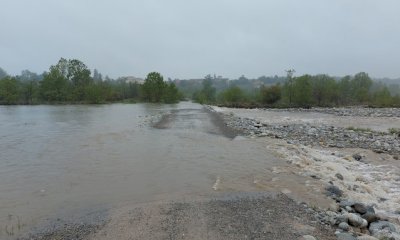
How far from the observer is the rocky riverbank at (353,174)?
805 cm

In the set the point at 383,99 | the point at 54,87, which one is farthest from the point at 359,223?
the point at 383,99

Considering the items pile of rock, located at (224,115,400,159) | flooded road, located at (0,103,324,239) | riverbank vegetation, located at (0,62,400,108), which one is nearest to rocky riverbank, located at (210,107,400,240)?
pile of rock, located at (224,115,400,159)

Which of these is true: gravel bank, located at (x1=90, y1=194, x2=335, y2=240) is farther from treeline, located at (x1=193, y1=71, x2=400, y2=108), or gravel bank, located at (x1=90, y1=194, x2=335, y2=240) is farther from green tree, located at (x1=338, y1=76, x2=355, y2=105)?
green tree, located at (x1=338, y1=76, x2=355, y2=105)

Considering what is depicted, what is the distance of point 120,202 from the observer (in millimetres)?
9570

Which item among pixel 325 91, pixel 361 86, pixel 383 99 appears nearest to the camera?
pixel 383 99

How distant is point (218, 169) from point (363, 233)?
22.7 feet

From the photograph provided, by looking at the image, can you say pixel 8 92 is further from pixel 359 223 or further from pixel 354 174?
pixel 359 223

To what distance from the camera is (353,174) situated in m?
13.5

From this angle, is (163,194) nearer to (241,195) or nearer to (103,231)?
(241,195)

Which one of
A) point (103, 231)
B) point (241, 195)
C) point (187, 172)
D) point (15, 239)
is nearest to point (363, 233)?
point (241, 195)

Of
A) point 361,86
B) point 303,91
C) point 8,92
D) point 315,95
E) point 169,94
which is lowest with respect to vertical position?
point 315,95

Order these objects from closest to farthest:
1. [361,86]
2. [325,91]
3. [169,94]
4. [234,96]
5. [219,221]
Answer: [219,221], [325,91], [169,94], [234,96], [361,86]

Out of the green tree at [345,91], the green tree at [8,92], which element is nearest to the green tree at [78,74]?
the green tree at [8,92]

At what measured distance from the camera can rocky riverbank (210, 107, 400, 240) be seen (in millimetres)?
8050
